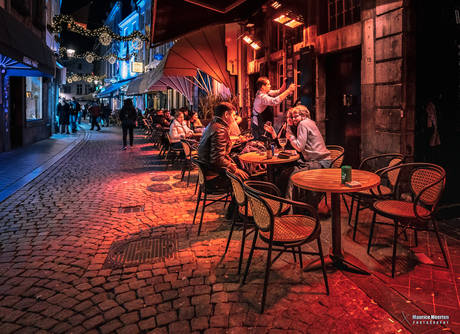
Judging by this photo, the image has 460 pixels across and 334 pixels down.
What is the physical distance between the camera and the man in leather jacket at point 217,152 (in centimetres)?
445

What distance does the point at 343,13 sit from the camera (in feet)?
22.6

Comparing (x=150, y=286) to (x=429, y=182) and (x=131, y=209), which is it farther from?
(x=429, y=182)

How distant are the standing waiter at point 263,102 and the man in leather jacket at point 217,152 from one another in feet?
7.56

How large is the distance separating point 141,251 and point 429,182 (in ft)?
10.4

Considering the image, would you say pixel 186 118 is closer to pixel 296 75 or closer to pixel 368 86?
pixel 296 75

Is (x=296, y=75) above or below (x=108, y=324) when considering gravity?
above

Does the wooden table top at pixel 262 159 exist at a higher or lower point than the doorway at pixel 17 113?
lower

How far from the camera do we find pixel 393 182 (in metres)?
4.33

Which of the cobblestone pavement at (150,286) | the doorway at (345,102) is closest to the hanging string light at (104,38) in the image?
the doorway at (345,102)

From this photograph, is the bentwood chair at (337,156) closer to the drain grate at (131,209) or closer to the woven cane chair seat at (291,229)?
the woven cane chair seat at (291,229)

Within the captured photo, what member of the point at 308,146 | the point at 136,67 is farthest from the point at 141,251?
the point at 136,67

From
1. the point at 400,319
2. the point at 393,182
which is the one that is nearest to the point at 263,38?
the point at 393,182

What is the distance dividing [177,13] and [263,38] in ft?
9.11

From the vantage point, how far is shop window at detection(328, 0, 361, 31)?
257 inches
